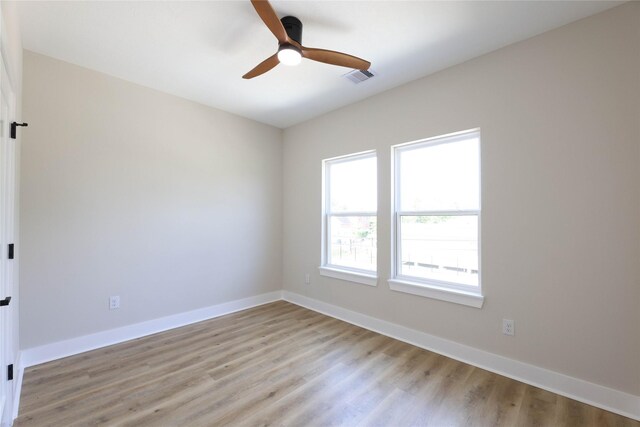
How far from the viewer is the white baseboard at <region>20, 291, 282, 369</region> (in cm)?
251

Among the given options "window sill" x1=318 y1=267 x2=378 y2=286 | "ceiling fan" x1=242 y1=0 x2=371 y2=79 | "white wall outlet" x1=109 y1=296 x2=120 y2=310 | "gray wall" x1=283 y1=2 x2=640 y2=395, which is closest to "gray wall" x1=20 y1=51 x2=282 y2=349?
"white wall outlet" x1=109 y1=296 x2=120 y2=310

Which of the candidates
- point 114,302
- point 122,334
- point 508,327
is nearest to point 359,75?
point 508,327

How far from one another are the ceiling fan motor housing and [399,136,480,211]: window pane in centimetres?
165

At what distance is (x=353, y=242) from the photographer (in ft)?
12.3

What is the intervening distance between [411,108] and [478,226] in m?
1.36

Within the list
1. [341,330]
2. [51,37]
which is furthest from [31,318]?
[341,330]

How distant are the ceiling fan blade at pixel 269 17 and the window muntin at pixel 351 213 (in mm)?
1871

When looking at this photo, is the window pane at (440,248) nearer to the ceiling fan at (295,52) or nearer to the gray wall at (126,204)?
the ceiling fan at (295,52)

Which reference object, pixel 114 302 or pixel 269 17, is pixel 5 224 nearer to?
pixel 114 302

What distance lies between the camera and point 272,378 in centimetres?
229

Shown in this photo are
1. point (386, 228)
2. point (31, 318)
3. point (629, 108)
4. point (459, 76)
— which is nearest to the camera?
point (629, 108)

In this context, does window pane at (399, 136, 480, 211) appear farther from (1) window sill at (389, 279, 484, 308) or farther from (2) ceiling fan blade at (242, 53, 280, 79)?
(2) ceiling fan blade at (242, 53, 280, 79)

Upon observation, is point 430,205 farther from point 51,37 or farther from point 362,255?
point 51,37

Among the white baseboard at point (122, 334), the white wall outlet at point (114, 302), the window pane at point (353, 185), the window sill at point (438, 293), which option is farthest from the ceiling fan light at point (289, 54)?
the white baseboard at point (122, 334)
